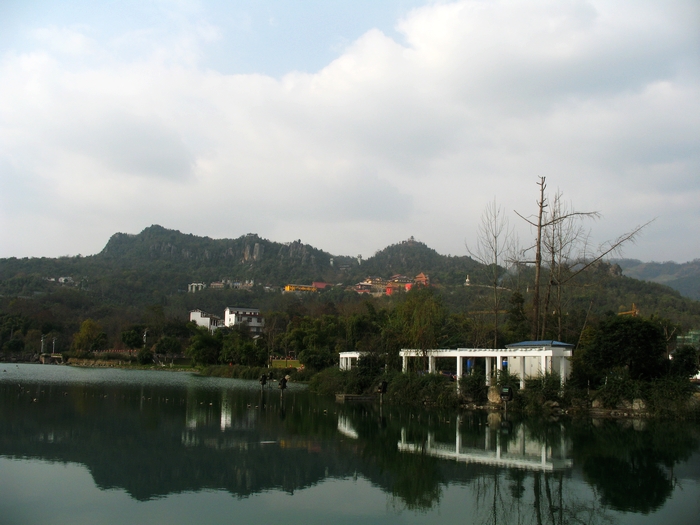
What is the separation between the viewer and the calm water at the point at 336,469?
880 cm

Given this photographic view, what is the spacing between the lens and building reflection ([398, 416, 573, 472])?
40.7 ft

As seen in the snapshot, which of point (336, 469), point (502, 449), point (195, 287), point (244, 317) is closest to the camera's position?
point (336, 469)

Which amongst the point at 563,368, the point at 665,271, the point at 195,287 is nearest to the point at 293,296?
the point at 195,287

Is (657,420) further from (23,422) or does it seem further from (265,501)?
(23,422)

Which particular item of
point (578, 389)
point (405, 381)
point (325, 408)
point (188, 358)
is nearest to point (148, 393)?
point (325, 408)

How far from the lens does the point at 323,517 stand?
334 inches

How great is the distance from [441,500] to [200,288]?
11147cm

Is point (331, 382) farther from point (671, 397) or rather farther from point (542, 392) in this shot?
point (671, 397)

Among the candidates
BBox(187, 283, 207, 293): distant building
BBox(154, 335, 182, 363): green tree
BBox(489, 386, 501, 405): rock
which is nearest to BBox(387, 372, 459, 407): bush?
BBox(489, 386, 501, 405): rock

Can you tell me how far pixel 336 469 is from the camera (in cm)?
1160

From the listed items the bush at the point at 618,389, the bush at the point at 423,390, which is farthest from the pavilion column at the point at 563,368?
the bush at the point at 423,390

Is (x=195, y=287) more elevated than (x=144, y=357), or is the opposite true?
(x=195, y=287)

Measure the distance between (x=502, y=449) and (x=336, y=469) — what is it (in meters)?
4.52

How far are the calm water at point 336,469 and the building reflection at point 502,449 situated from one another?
0.16 ft
